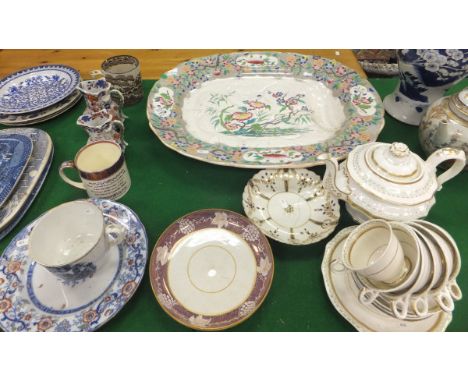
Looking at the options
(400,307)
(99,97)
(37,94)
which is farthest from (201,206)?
(37,94)

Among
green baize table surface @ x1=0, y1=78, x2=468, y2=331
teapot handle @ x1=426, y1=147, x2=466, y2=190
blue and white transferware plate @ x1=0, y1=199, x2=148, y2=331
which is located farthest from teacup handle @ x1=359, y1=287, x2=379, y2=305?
blue and white transferware plate @ x1=0, y1=199, x2=148, y2=331

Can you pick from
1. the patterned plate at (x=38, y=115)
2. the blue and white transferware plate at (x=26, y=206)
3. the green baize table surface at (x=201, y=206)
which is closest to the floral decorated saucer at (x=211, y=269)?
the green baize table surface at (x=201, y=206)

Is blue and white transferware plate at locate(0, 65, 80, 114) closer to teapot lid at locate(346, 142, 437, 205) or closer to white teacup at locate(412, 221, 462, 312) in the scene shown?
teapot lid at locate(346, 142, 437, 205)

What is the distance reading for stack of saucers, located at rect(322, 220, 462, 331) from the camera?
560 millimetres

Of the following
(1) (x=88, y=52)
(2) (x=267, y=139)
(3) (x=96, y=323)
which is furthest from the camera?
(1) (x=88, y=52)

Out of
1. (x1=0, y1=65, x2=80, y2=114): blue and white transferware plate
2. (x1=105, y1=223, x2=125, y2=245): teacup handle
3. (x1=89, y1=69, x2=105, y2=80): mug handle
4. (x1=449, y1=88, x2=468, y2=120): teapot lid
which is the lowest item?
(x1=105, y1=223, x2=125, y2=245): teacup handle

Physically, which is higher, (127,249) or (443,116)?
(443,116)

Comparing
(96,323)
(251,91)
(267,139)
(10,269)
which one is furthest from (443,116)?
(10,269)

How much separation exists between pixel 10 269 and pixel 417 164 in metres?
0.95

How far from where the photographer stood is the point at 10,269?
74 cm

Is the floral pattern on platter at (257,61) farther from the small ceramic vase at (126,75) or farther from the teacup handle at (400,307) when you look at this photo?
the teacup handle at (400,307)

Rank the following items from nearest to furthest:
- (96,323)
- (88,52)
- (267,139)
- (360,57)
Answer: (96,323) → (267,139) → (88,52) → (360,57)

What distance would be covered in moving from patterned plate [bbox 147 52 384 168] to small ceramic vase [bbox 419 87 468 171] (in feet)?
0.42

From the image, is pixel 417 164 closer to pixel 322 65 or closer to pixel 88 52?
pixel 322 65
